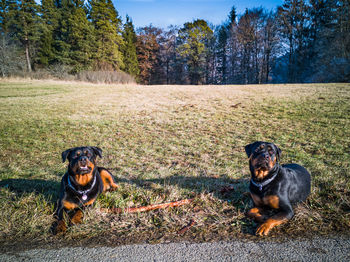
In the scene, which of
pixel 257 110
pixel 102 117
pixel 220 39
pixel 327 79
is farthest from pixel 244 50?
pixel 102 117

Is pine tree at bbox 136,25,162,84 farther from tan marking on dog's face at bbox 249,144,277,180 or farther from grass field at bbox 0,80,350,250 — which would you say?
tan marking on dog's face at bbox 249,144,277,180

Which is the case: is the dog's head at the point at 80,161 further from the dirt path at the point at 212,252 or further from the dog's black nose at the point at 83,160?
the dirt path at the point at 212,252

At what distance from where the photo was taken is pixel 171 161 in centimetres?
493

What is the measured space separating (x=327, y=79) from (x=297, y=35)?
13.2 m

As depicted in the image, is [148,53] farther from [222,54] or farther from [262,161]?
[262,161]

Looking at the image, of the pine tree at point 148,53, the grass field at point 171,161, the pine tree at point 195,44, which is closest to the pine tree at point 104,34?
the pine tree at point 148,53

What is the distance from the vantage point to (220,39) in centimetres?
4050

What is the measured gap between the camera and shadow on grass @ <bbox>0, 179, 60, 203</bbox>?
3.19 m

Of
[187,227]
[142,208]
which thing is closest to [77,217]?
[142,208]

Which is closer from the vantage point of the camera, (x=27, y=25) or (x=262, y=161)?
(x=262, y=161)

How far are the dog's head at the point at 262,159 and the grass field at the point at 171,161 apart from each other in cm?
49

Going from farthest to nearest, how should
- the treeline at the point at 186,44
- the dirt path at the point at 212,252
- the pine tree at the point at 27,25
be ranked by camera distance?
1. the pine tree at the point at 27,25
2. the treeline at the point at 186,44
3. the dirt path at the point at 212,252

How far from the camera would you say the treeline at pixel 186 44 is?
2802cm

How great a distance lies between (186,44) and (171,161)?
131 feet
